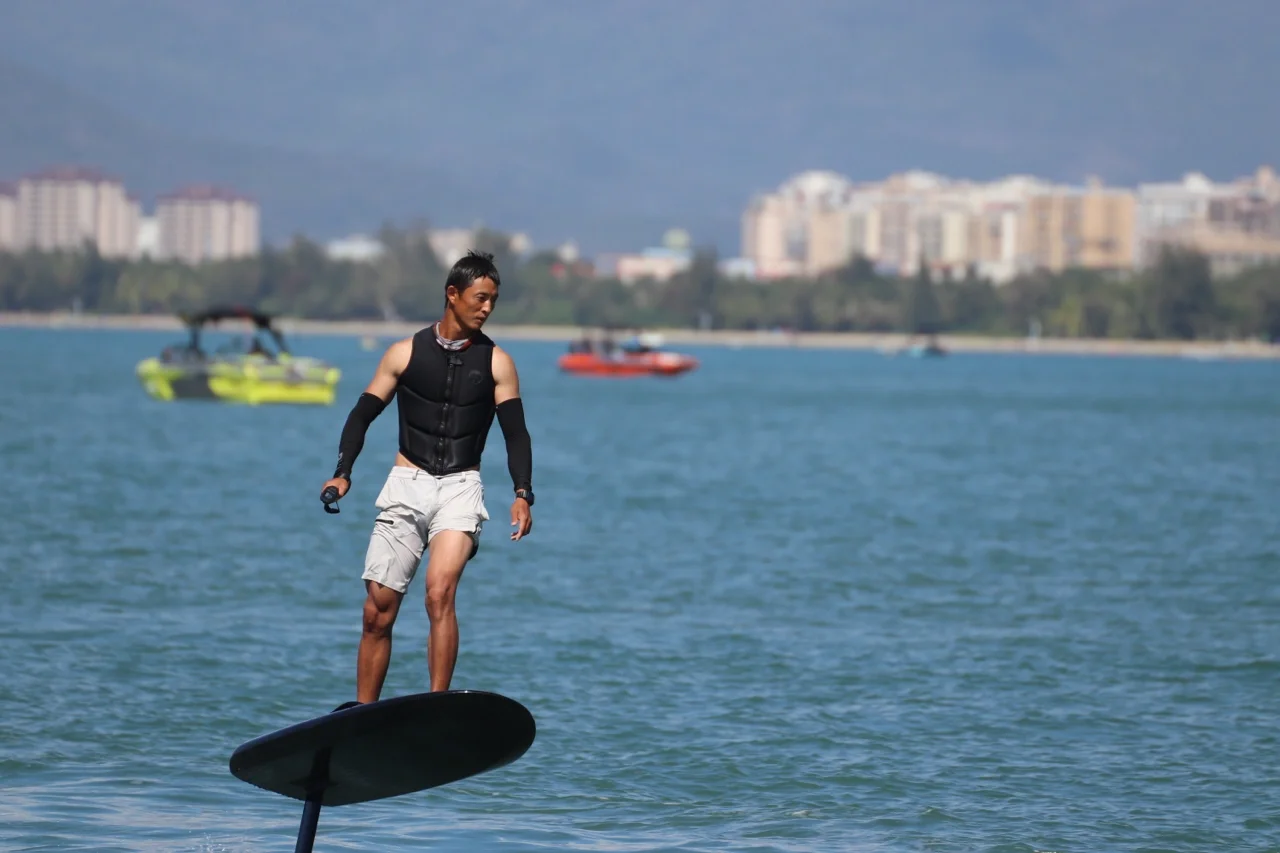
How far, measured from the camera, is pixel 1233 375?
164500 millimetres

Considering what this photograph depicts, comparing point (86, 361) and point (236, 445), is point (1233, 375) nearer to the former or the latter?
point (86, 361)

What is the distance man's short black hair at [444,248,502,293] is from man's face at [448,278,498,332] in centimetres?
2

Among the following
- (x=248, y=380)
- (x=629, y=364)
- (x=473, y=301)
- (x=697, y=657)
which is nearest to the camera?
(x=473, y=301)

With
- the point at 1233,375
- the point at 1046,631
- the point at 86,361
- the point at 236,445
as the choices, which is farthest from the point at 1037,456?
the point at 1233,375

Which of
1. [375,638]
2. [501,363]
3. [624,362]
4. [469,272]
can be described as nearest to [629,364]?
[624,362]

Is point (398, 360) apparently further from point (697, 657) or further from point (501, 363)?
point (697, 657)

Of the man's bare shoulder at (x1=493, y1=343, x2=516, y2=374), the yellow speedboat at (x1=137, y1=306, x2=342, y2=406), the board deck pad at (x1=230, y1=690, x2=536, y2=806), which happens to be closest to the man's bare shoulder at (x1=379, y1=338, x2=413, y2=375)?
the man's bare shoulder at (x1=493, y1=343, x2=516, y2=374)

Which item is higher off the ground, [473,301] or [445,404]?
[473,301]

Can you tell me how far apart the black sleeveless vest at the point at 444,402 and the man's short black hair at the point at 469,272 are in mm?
267

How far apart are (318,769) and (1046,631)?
13250 mm

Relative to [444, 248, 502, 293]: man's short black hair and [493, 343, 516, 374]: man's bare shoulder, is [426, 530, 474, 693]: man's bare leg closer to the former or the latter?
[493, 343, 516, 374]: man's bare shoulder

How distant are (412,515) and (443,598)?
442 mm

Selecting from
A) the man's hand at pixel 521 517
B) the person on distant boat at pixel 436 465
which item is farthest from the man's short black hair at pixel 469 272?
the man's hand at pixel 521 517

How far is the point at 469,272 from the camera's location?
9.87 m
